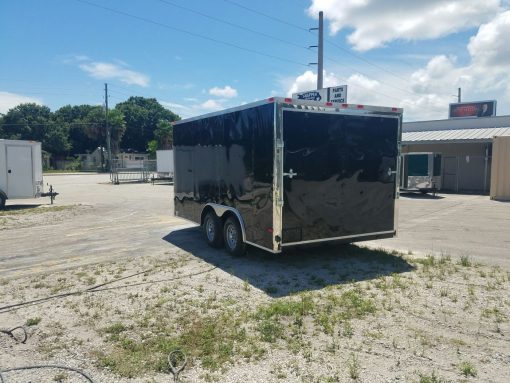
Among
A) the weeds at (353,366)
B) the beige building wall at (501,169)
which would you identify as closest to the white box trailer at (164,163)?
the beige building wall at (501,169)

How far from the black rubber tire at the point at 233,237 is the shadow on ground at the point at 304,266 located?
0.49ft

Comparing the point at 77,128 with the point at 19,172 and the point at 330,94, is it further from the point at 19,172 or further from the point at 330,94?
the point at 330,94

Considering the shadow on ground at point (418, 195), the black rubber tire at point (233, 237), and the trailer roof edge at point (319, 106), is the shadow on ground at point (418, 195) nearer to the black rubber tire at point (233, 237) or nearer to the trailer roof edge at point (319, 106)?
the trailer roof edge at point (319, 106)

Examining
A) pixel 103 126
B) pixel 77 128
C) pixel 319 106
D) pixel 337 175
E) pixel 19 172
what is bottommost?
pixel 19 172

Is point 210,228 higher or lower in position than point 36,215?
higher

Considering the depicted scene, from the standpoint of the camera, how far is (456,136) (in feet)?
75.2

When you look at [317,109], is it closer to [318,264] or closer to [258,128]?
[258,128]

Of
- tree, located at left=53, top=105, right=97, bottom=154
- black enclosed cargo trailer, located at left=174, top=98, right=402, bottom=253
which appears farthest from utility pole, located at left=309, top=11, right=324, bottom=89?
tree, located at left=53, top=105, right=97, bottom=154

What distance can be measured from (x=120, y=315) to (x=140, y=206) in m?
12.7

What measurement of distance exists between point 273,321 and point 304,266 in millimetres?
2553

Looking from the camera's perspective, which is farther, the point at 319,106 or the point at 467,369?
the point at 319,106

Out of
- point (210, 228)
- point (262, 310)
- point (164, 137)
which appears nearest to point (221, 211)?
point (210, 228)

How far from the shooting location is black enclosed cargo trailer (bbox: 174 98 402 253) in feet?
21.8

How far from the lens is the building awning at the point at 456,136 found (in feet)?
71.3
